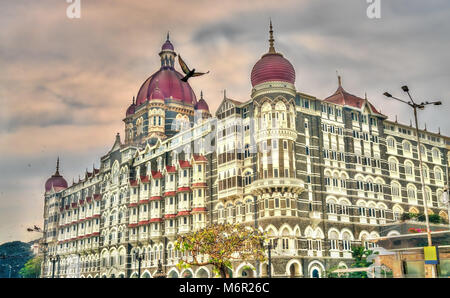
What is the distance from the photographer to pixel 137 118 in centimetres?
8781

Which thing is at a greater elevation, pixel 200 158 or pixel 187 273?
pixel 200 158

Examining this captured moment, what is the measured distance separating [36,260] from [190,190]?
60.6 m

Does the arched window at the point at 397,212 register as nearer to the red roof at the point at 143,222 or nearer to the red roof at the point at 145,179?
the red roof at the point at 143,222

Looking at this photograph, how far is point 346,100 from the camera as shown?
207ft

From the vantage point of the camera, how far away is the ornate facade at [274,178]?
52.2 m

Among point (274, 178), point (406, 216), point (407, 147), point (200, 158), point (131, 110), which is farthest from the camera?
point (131, 110)

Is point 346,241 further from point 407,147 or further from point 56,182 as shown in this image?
point 56,182

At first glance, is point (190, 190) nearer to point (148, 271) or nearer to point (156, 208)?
point (156, 208)

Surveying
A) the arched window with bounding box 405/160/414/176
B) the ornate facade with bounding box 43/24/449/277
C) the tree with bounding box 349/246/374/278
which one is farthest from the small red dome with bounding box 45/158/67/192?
the tree with bounding box 349/246/374/278

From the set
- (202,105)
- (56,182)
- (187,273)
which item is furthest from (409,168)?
(56,182)

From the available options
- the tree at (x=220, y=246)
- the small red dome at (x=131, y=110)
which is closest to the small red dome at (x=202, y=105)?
the small red dome at (x=131, y=110)

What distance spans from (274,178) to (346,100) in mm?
18531
